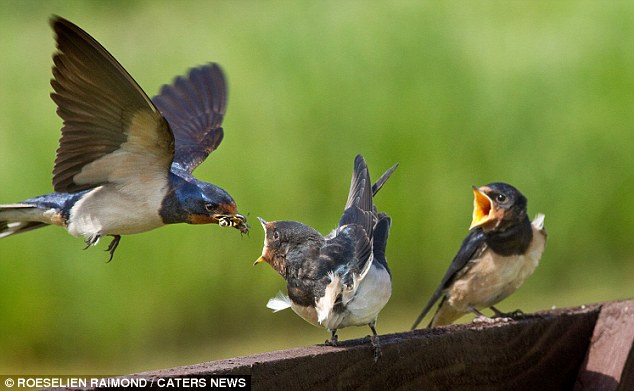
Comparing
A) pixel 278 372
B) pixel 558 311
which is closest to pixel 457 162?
pixel 558 311

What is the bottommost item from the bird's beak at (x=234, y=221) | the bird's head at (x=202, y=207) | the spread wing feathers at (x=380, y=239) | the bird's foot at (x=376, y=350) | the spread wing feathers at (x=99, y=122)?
the bird's foot at (x=376, y=350)

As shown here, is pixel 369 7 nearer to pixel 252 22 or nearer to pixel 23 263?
pixel 252 22

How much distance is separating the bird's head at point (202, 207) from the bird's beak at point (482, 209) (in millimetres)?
1124

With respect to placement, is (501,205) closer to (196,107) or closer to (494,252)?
(494,252)

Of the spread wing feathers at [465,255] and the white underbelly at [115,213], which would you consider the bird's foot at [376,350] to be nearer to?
the white underbelly at [115,213]

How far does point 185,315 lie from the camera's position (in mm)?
6320

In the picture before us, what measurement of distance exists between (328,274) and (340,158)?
3560mm

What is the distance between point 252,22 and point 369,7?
0.71m

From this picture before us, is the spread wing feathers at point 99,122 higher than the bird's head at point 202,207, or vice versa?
the spread wing feathers at point 99,122

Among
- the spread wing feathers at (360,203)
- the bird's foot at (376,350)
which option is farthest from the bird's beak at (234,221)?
the bird's foot at (376,350)

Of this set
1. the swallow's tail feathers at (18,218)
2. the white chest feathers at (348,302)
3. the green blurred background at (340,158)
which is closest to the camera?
the white chest feathers at (348,302)

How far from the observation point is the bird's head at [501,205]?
4336 millimetres

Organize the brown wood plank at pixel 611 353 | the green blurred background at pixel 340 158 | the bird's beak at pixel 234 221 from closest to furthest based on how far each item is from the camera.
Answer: the brown wood plank at pixel 611 353 < the bird's beak at pixel 234 221 < the green blurred background at pixel 340 158

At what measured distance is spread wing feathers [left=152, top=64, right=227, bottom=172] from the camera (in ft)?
14.6
